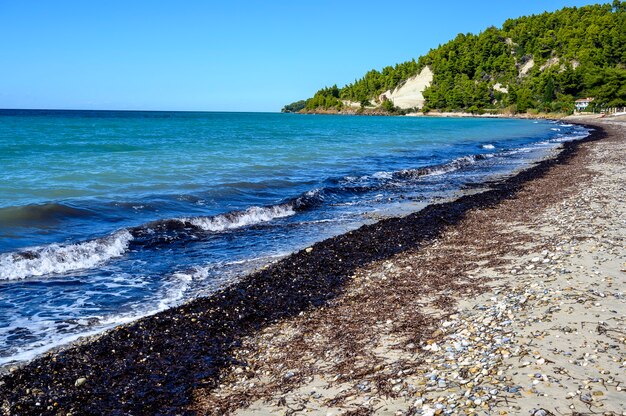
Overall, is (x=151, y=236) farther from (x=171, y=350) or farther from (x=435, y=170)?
(x=435, y=170)

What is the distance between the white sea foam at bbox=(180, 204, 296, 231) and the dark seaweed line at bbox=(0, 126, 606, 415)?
4.90 m

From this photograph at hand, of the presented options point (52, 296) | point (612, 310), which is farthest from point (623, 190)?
point (52, 296)

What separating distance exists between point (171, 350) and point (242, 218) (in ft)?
31.9

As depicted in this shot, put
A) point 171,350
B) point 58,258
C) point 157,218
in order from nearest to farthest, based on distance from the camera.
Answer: point 171,350 < point 58,258 < point 157,218

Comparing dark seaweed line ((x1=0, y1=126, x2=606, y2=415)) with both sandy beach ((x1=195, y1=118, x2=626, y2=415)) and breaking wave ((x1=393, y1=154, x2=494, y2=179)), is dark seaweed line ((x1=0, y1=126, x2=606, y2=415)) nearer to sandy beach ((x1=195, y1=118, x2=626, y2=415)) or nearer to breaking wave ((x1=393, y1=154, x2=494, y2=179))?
sandy beach ((x1=195, y1=118, x2=626, y2=415))

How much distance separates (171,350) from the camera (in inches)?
276

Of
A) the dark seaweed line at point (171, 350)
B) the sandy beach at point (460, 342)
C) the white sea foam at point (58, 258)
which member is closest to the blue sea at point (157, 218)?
the white sea foam at point (58, 258)

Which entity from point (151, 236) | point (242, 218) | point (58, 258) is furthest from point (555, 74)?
point (58, 258)

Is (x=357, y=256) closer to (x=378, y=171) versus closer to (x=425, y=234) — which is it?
(x=425, y=234)

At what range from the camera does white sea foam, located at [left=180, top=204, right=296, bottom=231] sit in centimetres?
1574

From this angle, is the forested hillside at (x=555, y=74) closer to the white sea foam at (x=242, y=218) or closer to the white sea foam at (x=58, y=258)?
the white sea foam at (x=242, y=218)

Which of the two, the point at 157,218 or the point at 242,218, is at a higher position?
the point at 157,218

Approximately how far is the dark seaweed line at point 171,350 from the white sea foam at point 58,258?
432cm

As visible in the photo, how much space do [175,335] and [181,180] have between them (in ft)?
58.8
